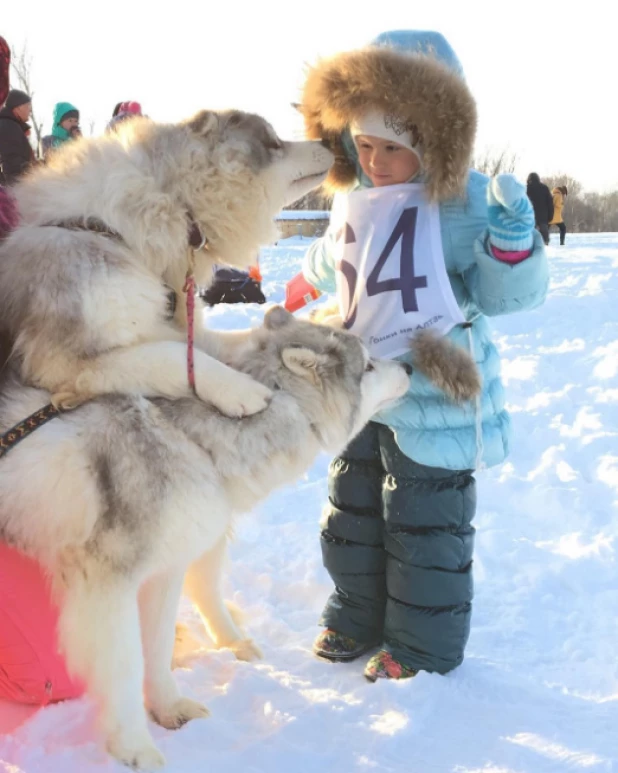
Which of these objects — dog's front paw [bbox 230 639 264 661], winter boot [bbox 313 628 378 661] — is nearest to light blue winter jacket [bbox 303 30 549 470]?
winter boot [bbox 313 628 378 661]

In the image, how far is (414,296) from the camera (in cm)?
268

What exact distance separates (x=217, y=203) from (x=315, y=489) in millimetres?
2608

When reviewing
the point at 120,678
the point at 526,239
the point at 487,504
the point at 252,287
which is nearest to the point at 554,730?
the point at 120,678

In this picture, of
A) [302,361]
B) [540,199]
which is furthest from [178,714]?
[540,199]

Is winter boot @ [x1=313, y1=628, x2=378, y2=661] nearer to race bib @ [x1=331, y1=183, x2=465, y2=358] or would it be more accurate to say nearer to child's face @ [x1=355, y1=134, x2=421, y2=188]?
race bib @ [x1=331, y1=183, x2=465, y2=358]

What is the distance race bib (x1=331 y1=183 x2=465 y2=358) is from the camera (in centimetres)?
267

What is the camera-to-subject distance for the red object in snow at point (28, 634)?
2238mm

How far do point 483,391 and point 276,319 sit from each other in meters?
0.88

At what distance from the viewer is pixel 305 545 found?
394cm

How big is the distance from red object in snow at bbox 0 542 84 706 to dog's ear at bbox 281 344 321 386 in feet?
3.44

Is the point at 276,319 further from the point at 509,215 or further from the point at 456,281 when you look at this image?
the point at 509,215

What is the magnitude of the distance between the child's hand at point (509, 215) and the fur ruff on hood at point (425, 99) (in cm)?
24

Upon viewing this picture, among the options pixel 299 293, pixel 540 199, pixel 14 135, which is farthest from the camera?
pixel 540 199

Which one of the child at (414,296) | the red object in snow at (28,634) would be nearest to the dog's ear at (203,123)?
the child at (414,296)
